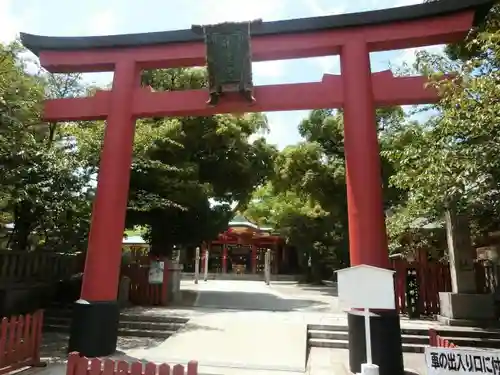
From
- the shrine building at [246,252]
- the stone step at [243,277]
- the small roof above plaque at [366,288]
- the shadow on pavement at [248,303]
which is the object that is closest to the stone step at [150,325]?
the shadow on pavement at [248,303]

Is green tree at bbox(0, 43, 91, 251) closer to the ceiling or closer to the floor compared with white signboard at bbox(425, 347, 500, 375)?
closer to the ceiling

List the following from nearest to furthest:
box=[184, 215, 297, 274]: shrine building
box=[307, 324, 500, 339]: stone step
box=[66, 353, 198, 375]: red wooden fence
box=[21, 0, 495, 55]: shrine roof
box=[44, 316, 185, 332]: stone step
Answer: box=[66, 353, 198, 375]: red wooden fence, box=[21, 0, 495, 55]: shrine roof, box=[307, 324, 500, 339]: stone step, box=[44, 316, 185, 332]: stone step, box=[184, 215, 297, 274]: shrine building

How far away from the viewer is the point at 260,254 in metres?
31.4

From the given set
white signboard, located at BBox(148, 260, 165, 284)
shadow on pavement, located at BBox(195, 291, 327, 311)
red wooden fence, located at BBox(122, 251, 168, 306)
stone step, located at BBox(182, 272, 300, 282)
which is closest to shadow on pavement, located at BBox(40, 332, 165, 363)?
red wooden fence, located at BBox(122, 251, 168, 306)

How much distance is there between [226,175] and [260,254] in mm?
16403

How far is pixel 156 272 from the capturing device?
39.9 feet

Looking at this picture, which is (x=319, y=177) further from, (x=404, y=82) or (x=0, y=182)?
(x=0, y=182)

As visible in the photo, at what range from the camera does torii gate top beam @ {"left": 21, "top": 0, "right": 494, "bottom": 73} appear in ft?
23.0

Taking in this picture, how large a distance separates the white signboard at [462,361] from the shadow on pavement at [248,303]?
7.93 metres

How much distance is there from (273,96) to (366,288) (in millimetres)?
4180

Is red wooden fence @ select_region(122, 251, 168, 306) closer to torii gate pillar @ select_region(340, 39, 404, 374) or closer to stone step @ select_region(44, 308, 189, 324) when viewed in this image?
stone step @ select_region(44, 308, 189, 324)

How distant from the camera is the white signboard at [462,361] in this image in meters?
3.60

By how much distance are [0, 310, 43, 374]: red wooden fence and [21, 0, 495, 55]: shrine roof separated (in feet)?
18.2

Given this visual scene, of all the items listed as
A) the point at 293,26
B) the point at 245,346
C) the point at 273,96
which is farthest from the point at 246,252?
the point at 293,26
